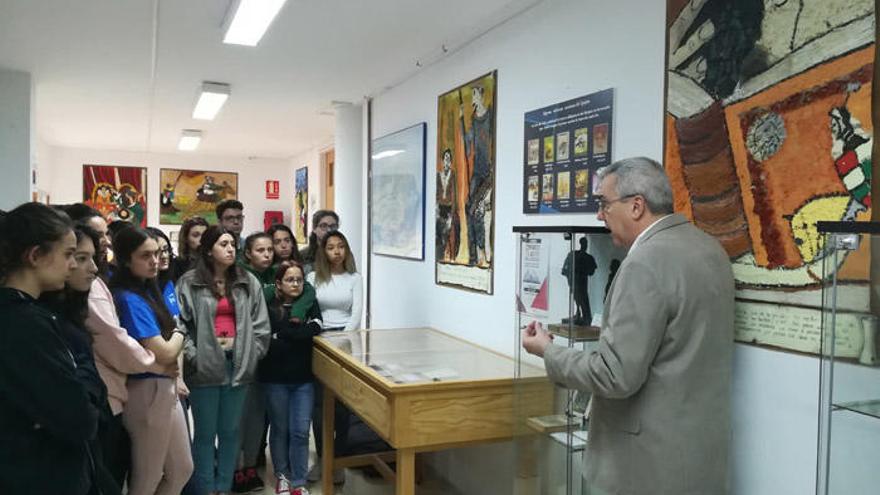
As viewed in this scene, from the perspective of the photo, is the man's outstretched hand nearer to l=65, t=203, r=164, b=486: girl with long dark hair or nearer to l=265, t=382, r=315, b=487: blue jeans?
l=65, t=203, r=164, b=486: girl with long dark hair

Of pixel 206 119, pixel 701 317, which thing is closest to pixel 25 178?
pixel 206 119

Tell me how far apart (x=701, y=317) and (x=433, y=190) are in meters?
2.64

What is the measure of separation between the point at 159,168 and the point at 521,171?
835 cm

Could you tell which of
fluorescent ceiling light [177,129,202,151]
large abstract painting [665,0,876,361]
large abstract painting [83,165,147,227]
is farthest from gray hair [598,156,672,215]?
large abstract painting [83,165,147,227]

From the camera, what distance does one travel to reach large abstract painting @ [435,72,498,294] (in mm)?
3553

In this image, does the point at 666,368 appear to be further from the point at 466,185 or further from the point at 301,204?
the point at 301,204

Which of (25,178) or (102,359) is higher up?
(25,178)

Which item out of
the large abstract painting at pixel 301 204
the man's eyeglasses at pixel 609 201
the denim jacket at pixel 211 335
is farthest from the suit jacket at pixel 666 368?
the large abstract painting at pixel 301 204

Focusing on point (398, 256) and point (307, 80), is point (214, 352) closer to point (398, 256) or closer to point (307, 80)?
point (398, 256)

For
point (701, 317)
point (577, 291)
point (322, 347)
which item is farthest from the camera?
point (322, 347)

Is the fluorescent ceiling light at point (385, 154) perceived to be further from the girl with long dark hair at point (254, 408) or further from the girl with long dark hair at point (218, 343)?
the girl with long dark hair at point (218, 343)

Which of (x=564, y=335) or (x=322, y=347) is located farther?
(x=322, y=347)

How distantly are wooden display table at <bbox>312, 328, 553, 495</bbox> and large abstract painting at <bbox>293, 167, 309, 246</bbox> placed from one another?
6.60 metres

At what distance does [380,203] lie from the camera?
17.3 feet
